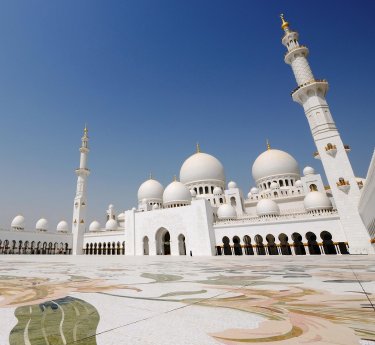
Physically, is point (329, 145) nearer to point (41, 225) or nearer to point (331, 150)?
point (331, 150)

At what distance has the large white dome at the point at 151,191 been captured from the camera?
136 feet

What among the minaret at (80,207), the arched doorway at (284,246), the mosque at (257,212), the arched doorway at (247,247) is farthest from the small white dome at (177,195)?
the minaret at (80,207)

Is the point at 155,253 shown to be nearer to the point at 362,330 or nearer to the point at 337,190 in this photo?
the point at 337,190

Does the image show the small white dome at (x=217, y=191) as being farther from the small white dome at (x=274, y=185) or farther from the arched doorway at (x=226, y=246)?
the arched doorway at (x=226, y=246)

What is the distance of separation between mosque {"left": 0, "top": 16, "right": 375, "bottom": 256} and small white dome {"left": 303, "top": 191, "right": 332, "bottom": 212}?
0.09 m

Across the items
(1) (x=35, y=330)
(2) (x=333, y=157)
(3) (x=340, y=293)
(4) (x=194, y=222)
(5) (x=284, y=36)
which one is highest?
Result: (5) (x=284, y=36)

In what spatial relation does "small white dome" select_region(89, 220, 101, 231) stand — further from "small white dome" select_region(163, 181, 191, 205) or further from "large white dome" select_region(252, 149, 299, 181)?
"large white dome" select_region(252, 149, 299, 181)

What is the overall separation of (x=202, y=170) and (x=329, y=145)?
19.6 metres

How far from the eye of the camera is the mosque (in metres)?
19.8

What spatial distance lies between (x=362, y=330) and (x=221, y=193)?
109 ft

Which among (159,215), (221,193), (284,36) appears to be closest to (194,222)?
(159,215)

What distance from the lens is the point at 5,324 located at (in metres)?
1.84

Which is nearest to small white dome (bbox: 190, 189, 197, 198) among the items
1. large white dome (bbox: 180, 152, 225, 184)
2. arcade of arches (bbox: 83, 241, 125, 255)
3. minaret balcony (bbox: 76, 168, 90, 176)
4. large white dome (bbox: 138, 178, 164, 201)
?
large white dome (bbox: 180, 152, 225, 184)

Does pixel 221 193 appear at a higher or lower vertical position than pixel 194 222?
higher
